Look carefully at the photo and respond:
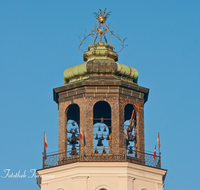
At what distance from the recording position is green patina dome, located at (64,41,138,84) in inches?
2504

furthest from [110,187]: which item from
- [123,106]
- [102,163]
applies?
[123,106]

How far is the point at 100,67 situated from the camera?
6359 centimetres

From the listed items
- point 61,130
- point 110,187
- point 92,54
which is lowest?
point 110,187

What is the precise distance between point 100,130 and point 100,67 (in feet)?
12.7

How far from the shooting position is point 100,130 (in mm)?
63531

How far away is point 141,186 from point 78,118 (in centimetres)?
697

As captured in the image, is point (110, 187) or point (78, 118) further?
point (78, 118)

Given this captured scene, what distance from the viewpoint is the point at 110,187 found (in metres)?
60.2

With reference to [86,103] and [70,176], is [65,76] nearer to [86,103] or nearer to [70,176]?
[86,103]

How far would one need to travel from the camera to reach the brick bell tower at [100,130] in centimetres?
6044

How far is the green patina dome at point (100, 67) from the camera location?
63.6 meters

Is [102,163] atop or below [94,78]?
below

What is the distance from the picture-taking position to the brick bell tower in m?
60.4

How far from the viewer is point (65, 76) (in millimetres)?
64625
